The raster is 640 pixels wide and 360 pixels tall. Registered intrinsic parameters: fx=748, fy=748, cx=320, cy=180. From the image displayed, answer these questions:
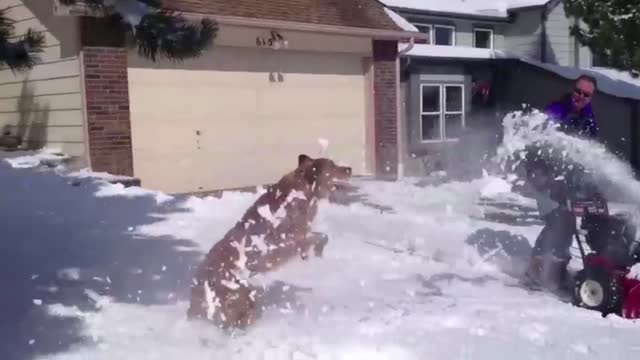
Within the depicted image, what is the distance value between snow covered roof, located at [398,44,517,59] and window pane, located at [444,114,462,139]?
1.56m

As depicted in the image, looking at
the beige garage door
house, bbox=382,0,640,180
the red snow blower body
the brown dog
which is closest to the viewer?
the brown dog

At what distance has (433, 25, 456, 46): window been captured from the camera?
20.0 meters

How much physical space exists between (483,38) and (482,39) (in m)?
0.07

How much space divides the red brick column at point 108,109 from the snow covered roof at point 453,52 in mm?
7553

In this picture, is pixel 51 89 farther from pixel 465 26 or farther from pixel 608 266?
pixel 465 26

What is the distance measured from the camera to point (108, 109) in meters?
11.0

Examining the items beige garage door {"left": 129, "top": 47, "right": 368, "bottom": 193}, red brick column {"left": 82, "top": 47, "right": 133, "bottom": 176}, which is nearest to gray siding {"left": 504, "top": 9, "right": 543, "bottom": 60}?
beige garage door {"left": 129, "top": 47, "right": 368, "bottom": 193}

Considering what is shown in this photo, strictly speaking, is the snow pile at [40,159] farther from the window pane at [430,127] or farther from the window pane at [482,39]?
the window pane at [482,39]

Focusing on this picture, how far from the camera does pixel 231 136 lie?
41.7 feet

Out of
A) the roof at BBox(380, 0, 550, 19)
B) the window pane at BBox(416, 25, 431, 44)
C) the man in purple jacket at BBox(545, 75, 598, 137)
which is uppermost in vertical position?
the roof at BBox(380, 0, 550, 19)

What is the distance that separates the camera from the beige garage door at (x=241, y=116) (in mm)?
11734

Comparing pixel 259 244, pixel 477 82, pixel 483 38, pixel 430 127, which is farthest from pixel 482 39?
pixel 259 244

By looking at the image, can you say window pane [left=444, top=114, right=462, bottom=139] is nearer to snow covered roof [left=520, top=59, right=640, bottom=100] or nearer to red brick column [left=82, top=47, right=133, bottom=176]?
snow covered roof [left=520, top=59, right=640, bottom=100]

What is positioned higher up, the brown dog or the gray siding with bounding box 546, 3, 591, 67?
the gray siding with bounding box 546, 3, 591, 67
